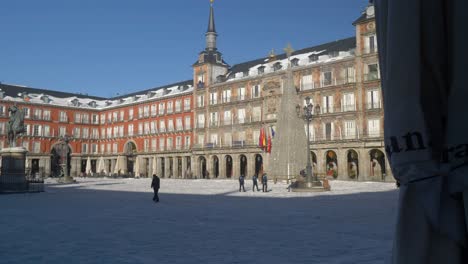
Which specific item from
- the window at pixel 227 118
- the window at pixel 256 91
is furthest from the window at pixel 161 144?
the window at pixel 256 91

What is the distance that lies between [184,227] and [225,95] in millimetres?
44609

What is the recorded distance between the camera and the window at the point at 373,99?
3978 centimetres

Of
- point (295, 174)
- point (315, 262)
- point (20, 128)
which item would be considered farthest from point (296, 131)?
point (315, 262)

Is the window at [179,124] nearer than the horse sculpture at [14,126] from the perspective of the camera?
No

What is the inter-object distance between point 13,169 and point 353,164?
32252 millimetres

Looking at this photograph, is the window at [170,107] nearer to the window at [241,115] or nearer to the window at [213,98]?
the window at [213,98]

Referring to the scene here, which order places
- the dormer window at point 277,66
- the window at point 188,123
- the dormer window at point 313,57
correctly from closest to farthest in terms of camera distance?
1. the dormer window at point 313,57
2. the dormer window at point 277,66
3. the window at point 188,123

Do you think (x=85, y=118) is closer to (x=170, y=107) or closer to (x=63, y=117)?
(x=63, y=117)

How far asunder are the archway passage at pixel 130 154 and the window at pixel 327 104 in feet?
113

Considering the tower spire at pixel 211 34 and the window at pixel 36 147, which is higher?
the tower spire at pixel 211 34

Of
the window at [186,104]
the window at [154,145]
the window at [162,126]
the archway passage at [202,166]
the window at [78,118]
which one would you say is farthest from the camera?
the window at [78,118]

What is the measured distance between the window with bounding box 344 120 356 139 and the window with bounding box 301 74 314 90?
6.25 metres

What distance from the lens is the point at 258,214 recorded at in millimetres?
12891

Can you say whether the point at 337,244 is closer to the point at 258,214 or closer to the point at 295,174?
the point at 258,214
